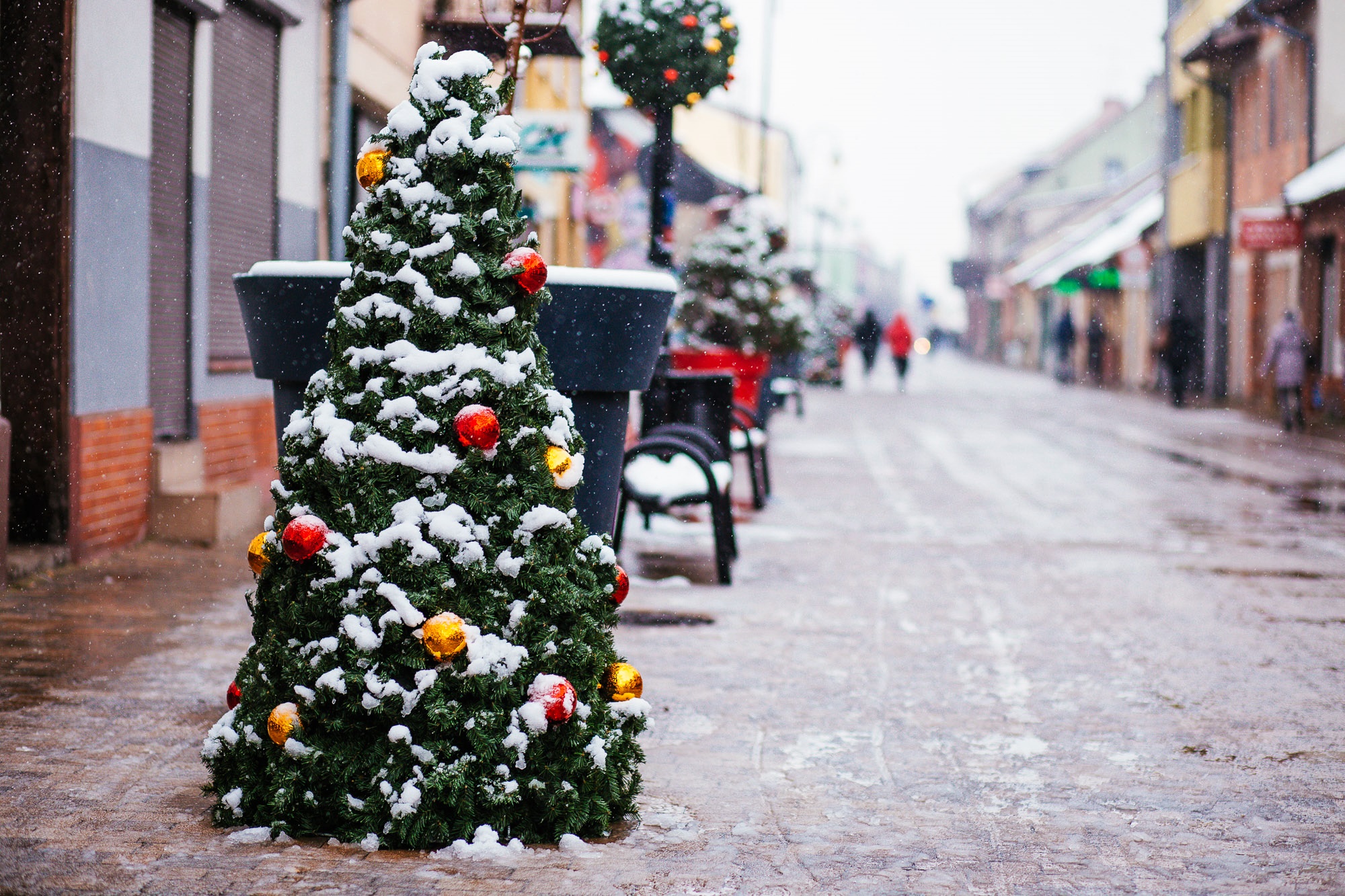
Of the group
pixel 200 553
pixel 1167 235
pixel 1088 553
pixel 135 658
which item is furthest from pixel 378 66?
pixel 1167 235

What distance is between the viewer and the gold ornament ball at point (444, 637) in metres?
3.67

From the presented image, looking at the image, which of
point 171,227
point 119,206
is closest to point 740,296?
point 171,227

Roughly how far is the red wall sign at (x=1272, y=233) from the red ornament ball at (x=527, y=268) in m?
24.3

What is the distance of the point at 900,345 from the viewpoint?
3684 centimetres

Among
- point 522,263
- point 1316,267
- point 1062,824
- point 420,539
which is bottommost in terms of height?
point 1062,824

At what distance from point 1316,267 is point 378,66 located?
18.0 metres

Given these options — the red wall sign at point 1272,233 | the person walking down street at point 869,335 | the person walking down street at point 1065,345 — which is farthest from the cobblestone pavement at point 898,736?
the person walking down street at point 1065,345

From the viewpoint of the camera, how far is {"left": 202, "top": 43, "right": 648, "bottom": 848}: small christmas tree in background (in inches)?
146

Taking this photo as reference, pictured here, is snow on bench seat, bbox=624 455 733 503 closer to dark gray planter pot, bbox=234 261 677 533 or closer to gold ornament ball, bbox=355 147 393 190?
dark gray planter pot, bbox=234 261 677 533

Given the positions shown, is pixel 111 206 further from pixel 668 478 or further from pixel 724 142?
pixel 724 142

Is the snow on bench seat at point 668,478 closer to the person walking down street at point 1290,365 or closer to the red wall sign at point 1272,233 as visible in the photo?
the person walking down street at point 1290,365

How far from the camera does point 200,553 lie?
8797 mm

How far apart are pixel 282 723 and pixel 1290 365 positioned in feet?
65.8

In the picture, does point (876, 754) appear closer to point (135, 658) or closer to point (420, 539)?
point (420, 539)
